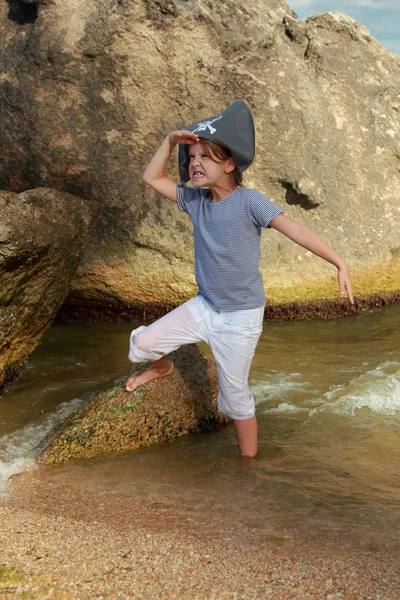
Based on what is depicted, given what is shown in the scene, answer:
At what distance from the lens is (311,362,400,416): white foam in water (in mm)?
4621

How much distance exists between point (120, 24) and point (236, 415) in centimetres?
425

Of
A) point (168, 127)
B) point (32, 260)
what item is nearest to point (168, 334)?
point (32, 260)

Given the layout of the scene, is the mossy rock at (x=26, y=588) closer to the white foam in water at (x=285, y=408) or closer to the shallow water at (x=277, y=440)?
the shallow water at (x=277, y=440)

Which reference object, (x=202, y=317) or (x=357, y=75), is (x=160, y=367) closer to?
(x=202, y=317)

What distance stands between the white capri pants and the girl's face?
641 mm

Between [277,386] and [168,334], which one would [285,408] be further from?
[168,334]

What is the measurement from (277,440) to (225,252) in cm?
125

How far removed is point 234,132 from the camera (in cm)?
350

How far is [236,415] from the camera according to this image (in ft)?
12.5

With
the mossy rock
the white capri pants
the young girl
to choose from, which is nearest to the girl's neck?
the young girl

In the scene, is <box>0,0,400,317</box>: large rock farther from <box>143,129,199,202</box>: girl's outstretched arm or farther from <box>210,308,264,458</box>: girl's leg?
<box>210,308,264,458</box>: girl's leg

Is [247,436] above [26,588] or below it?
below

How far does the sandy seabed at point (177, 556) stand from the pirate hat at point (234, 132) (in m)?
1.74

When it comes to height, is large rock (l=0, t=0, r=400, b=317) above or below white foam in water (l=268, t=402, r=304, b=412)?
above
